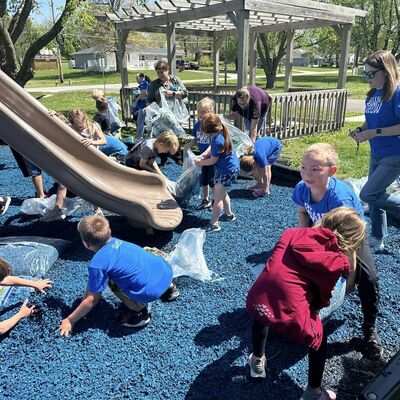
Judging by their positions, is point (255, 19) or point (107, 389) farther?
point (255, 19)

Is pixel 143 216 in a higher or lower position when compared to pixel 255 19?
lower

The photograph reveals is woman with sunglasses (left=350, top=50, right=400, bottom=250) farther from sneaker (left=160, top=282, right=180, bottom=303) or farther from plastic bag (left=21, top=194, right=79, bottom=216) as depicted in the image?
plastic bag (left=21, top=194, right=79, bottom=216)

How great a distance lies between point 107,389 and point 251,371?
0.88 metres

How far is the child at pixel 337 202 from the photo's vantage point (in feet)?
8.04

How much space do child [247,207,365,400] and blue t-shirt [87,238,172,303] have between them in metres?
0.93

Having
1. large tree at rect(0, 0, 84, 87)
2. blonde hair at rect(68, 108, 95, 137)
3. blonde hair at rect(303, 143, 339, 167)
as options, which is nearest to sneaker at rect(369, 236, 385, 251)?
blonde hair at rect(303, 143, 339, 167)

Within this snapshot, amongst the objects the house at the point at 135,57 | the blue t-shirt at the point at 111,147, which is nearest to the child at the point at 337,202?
the blue t-shirt at the point at 111,147

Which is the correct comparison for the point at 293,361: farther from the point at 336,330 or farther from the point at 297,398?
the point at 336,330

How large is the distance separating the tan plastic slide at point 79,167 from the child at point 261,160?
4.11ft

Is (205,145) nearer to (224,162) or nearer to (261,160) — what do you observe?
(224,162)

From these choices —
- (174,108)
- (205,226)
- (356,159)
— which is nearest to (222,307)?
(205,226)

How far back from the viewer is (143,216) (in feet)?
12.9

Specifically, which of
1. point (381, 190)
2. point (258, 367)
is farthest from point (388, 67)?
point (258, 367)

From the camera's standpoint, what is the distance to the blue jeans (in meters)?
3.44
